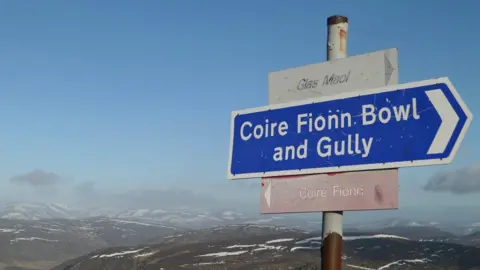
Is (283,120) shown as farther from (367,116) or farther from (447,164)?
(447,164)

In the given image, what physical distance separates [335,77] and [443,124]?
69.8 inches

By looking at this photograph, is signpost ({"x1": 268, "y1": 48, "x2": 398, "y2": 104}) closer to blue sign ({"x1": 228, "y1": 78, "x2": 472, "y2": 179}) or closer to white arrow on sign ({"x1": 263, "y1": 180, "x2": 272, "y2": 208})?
blue sign ({"x1": 228, "y1": 78, "x2": 472, "y2": 179})

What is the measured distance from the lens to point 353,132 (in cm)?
718

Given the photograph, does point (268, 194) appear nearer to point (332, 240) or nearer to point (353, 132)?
point (332, 240)

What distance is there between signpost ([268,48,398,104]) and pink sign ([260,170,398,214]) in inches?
50.1

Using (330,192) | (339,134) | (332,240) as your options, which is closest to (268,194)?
(330,192)

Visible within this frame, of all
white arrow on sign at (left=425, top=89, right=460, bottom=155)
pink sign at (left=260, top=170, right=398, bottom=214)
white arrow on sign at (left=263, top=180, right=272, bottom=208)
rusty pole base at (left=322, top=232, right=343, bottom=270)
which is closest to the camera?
white arrow on sign at (left=425, top=89, right=460, bottom=155)

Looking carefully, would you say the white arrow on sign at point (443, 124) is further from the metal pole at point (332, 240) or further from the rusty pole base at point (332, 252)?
the rusty pole base at point (332, 252)

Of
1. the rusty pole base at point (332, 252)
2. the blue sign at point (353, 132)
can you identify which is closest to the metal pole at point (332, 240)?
the rusty pole base at point (332, 252)

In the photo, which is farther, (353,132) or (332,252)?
(353,132)

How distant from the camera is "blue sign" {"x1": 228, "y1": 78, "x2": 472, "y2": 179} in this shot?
6.47 m

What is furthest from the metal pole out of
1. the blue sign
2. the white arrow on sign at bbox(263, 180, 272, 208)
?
the white arrow on sign at bbox(263, 180, 272, 208)

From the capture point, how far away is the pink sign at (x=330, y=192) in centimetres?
663

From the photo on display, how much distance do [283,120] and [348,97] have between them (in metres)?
1.09
